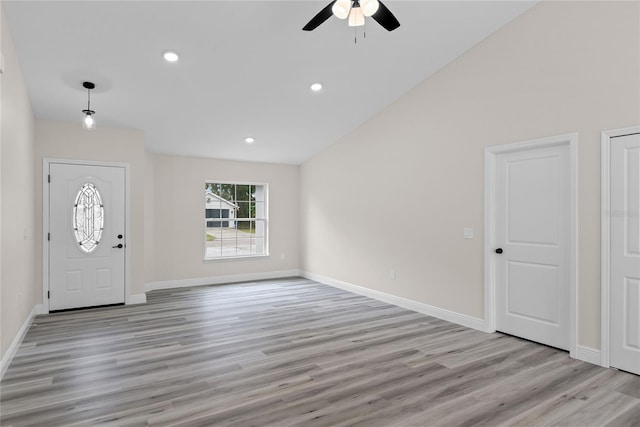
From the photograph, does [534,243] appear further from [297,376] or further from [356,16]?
[356,16]

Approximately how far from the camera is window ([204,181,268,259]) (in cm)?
737

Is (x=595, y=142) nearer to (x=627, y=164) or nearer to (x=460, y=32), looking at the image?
(x=627, y=164)

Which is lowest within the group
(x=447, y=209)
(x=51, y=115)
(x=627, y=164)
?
(x=447, y=209)

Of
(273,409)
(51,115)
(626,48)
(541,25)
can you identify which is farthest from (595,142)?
(51,115)

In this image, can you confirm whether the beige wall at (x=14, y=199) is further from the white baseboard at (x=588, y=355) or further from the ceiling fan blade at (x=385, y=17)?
the white baseboard at (x=588, y=355)

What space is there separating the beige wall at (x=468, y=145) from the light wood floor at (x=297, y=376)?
699 mm

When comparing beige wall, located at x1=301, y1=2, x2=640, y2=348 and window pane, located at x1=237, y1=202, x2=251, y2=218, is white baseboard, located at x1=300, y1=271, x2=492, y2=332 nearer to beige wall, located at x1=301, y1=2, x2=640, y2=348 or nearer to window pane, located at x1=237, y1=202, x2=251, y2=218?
beige wall, located at x1=301, y1=2, x2=640, y2=348

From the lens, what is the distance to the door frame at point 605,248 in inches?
128

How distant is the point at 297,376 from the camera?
3043 millimetres

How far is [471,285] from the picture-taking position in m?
4.42

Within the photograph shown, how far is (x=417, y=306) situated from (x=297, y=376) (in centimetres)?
254

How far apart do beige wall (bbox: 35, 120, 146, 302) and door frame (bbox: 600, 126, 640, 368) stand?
5.76 meters

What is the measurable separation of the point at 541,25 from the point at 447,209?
2.18 meters

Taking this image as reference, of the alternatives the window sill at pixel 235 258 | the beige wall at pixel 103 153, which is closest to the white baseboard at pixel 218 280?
the window sill at pixel 235 258
